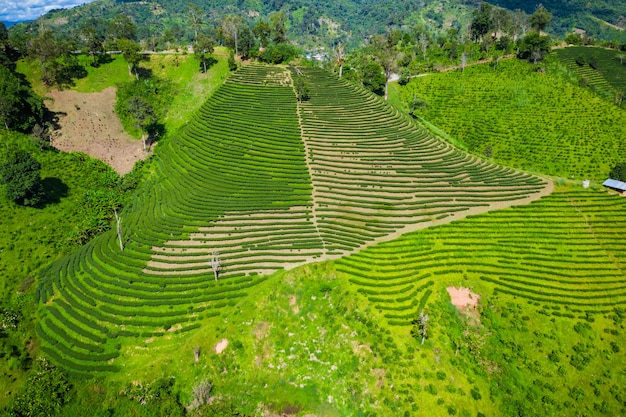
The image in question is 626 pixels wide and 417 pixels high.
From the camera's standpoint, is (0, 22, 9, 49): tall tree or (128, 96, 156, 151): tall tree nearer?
(128, 96, 156, 151): tall tree

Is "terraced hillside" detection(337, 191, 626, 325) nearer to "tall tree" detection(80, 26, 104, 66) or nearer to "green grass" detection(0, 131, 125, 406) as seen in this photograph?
"green grass" detection(0, 131, 125, 406)

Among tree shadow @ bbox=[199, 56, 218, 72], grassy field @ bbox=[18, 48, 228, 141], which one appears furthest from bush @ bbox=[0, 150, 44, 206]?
tree shadow @ bbox=[199, 56, 218, 72]

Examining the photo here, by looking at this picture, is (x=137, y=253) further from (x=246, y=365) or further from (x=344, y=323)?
(x=344, y=323)

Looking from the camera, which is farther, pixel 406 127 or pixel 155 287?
pixel 406 127

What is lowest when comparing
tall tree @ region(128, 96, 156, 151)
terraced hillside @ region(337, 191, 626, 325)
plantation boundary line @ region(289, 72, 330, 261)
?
terraced hillside @ region(337, 191, 626, 325)

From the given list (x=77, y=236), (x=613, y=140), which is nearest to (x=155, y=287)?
(x=77, y=236)

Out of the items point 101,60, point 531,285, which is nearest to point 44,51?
point 101,60

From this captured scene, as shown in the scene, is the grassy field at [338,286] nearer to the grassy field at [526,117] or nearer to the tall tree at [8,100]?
the tall tree at [8,100]

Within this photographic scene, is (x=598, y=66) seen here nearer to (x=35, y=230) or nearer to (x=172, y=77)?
(x=172, y=77)
